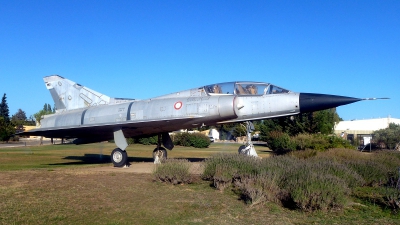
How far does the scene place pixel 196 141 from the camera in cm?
4641

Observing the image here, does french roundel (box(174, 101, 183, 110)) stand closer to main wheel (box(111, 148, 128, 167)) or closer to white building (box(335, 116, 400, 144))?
main wheel (box(111, 148, 128, 167))

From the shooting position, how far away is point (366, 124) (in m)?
62.2

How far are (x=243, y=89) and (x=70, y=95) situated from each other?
9542mm

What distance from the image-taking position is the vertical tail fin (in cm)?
1888

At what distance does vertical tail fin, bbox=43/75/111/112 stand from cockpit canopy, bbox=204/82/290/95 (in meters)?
5.84

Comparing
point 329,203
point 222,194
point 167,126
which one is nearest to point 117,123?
point 167,126

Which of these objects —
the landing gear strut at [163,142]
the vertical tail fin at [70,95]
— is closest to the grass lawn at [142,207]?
the landing gear strut at [163,142]

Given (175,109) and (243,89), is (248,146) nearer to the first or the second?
(243,89)

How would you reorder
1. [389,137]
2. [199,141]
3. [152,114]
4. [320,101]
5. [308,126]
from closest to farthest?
[320,101], [152,114], [389,137], [308,126], [199,141]

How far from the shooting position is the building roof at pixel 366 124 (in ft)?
195

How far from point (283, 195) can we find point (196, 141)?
125 feet

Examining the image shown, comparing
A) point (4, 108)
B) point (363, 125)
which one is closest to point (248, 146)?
point (363, 125)

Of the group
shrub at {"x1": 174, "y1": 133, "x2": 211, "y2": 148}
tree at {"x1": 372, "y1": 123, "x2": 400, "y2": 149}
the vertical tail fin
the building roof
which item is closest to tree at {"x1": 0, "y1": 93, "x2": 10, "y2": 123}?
shrub at {"x1": 174, "y1": 133, "x2": 211, "y2": 148}

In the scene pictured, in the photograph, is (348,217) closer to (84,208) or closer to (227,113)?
(84,208)
